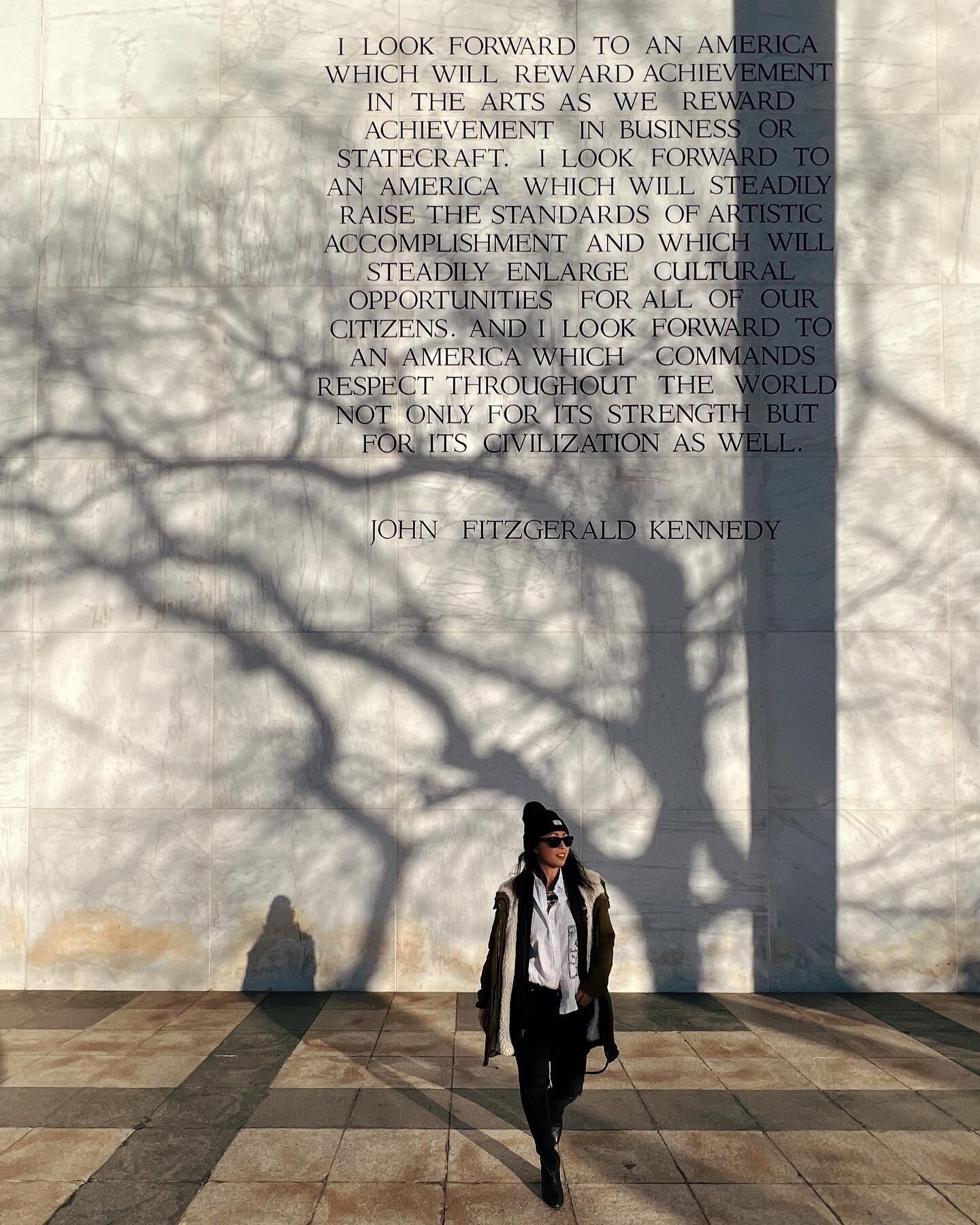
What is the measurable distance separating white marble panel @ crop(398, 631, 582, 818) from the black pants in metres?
Result: 4.56

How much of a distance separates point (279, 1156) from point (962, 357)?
30.3ft

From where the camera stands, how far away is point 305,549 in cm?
1009

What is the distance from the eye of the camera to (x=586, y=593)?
10070mm

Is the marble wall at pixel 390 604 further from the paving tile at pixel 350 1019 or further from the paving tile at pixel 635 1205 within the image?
the paving tile at pixel 635 1205

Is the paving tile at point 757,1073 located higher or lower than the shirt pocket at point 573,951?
lower

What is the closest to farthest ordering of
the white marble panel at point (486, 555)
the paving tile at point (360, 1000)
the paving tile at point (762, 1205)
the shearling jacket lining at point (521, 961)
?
the paving tile at point (762, 1205) → the shearling jacket lining at point (521, 961) → the paving tile at point (360, 1000) → the white marble panel at point (486, 555)

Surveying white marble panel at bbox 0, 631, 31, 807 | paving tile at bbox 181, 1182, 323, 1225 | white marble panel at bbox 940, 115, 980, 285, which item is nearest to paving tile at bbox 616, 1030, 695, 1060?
paving tile at bbox 181, 1182, 323, 1225

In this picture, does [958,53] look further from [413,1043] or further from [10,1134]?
[10,1134]

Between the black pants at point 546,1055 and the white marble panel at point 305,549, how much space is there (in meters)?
5.32

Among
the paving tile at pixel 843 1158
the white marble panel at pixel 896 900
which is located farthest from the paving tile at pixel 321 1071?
the white marble panel at pixel 896 900

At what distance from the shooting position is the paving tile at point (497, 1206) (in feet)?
16.4

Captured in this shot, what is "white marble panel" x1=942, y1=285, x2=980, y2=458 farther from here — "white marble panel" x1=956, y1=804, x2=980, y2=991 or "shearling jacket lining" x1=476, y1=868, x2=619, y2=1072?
"shearling jacket lining" x1=476, y1=868, x2=619, y2=1072

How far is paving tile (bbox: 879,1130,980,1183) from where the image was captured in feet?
18.1

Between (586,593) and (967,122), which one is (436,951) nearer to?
(586,593)
